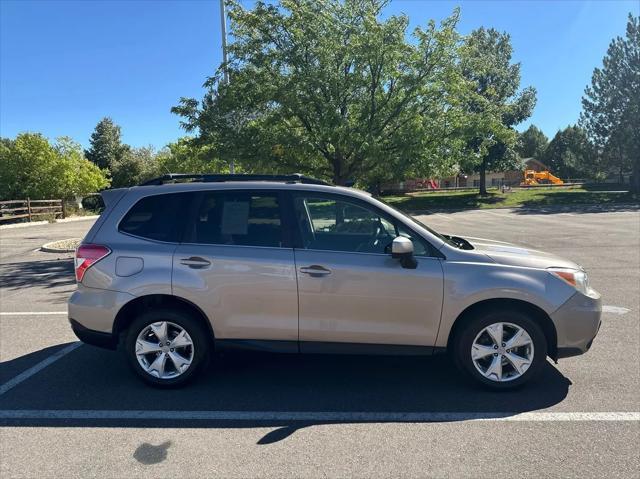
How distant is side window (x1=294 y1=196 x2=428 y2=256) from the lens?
4145mm

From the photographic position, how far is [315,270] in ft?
13.2

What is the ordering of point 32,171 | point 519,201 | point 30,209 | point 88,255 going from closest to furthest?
1. point 88,255
2. point 30,209
3. point 32,171
4. point 519,201

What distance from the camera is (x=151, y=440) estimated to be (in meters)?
3.40

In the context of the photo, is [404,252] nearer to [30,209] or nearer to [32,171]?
[30,209]

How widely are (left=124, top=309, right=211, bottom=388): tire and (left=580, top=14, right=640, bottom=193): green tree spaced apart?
143 feet

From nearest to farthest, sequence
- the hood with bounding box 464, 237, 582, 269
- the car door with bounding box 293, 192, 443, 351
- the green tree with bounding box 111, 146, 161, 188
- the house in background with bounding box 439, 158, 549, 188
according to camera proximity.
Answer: the car door with bounding box 293, 192, 443, 351, the hood with bounding box 464, 237, 582, 269, the green tree with bounding box 111, 146, 161, 188, the house in background with bounding box 439, 158, 549, 188

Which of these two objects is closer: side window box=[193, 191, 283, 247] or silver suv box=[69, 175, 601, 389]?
silver suv box=[69, 175, 601, 389]

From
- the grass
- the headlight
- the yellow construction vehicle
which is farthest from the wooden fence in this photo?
the yellow construction vehicle

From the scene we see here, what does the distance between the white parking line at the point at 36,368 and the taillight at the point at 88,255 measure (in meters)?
1.18

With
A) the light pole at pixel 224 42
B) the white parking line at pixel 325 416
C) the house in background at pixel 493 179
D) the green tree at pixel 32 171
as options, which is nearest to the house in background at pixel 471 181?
the house in background at pixel 493 179

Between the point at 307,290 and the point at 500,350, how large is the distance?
170cm

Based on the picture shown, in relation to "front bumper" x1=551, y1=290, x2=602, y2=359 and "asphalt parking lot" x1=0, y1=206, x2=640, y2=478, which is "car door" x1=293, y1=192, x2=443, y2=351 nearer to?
"asphalt parking lot" x1=0, y1=206, x2=640, y2=478

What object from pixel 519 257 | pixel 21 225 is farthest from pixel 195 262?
pixel 21 225

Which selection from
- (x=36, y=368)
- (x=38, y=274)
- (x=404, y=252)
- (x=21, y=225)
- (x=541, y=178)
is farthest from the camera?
(x=541, y=178)
